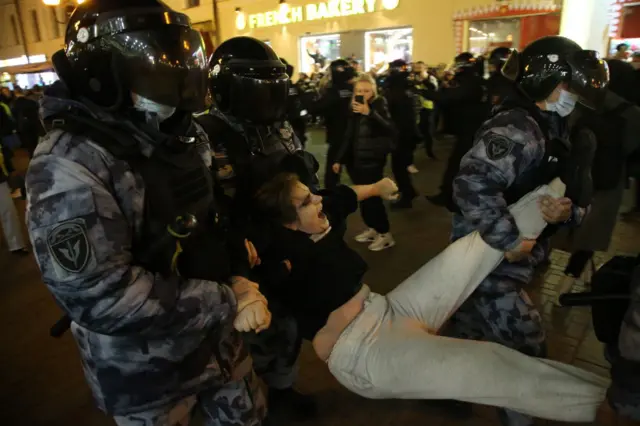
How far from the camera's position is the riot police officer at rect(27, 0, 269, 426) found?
1.20 meters

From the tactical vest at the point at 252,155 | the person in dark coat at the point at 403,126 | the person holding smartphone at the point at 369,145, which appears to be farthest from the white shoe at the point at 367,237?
the tactical vest at the point at 252,155

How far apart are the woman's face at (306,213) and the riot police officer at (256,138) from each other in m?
0.32

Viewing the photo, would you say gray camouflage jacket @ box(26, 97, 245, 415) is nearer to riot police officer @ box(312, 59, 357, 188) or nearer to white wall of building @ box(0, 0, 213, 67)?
riot police officer @ box(312, 59, 357, 188)

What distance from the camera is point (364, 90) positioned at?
499 centimetres

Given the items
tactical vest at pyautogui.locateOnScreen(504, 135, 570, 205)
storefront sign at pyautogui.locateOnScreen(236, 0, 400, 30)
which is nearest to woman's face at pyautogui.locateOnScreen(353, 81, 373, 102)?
tactical vest at pyautogui.locateOnScreen(504, 135, 570, 205)

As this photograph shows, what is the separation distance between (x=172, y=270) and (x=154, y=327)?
0.62ft

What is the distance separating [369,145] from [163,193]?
12.5ft

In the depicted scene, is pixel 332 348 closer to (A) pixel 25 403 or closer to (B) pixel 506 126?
(B) pixel 506 126

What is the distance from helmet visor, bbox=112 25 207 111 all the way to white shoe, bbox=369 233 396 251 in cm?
372

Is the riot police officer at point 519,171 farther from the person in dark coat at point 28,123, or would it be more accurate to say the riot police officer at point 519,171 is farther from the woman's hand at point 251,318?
the person in dark coat at point 28,123

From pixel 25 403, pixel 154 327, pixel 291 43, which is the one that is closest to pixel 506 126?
pixel 154 327

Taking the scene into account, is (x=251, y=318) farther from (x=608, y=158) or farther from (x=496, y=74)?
(x=496, y=74)

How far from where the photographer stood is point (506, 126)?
204cm

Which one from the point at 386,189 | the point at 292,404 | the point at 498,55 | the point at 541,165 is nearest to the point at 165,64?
the point at 386,189
